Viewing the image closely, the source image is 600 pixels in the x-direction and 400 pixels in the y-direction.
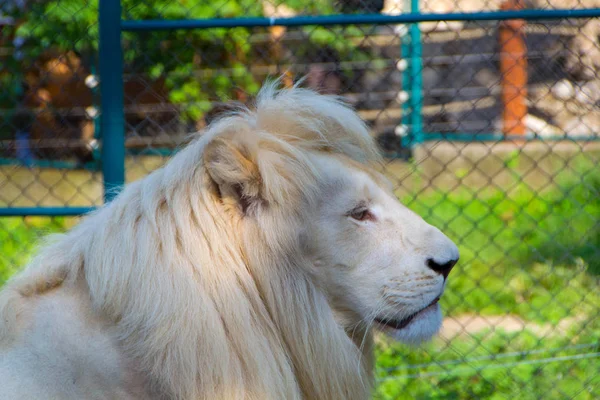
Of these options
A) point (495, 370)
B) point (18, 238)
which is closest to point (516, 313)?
point (495, 370)

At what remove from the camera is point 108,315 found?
208cm

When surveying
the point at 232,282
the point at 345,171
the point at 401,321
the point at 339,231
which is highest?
the point at 345,171

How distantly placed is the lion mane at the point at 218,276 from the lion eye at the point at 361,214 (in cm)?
13

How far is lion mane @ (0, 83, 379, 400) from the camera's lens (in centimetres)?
202

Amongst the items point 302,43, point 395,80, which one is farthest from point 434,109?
point 302,43

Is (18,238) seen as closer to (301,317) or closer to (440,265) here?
(301,317)

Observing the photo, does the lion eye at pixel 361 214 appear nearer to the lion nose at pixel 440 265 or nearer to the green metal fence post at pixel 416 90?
the lion nose at pixel 440 265

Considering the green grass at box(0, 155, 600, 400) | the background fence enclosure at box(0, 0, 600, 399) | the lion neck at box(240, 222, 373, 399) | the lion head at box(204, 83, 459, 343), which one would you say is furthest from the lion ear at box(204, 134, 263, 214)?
the background fence enclosure at box(0, 0, 600, 399)

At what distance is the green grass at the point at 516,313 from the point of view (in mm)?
3891

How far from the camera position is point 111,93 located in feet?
10.3

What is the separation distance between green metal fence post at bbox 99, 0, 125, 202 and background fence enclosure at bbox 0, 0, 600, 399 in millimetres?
418

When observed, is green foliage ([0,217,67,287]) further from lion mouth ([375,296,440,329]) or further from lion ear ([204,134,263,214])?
lion mouth ([375,296,440,329])

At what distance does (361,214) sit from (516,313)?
2.93 meters

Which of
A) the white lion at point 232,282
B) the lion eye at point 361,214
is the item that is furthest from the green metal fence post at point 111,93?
the lion eye at point 361,214
